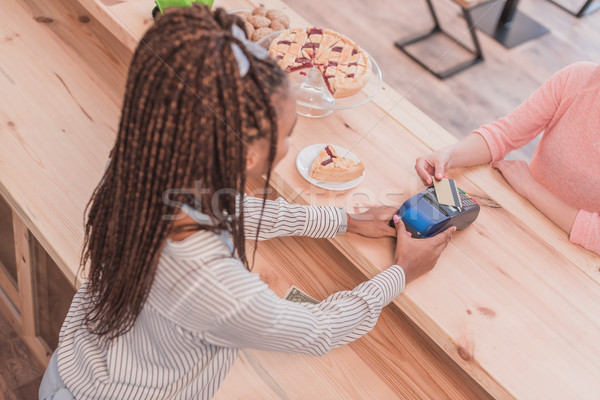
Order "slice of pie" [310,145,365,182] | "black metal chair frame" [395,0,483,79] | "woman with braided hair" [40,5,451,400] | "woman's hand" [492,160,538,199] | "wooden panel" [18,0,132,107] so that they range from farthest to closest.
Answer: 1. "black metal chair frame" [395,0,483,79]
2. "wooden panel" [18,0,132,107]
3. "woman's hand" [492,160,538,199]
4. "slice of pie" [310,145,365,182]
5. "woman with braided hair" [40,5,451,400]

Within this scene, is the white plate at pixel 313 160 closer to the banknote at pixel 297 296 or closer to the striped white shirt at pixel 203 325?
the striped white shirt at pixel 203 325

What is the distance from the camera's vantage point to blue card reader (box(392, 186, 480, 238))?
127 centimetres

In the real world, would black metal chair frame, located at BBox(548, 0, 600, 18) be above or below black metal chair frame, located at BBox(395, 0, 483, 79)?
above

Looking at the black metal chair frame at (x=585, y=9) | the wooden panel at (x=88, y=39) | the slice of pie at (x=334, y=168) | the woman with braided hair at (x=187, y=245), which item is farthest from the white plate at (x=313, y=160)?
the black metal chair frame at (x=585, y=9)


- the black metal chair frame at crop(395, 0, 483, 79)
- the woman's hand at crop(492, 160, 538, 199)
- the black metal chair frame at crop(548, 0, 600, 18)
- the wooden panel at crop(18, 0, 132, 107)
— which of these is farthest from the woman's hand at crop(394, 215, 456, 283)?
the black metal chair frame at crop(548, 0, 600, 18)

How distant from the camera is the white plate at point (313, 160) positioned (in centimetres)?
140

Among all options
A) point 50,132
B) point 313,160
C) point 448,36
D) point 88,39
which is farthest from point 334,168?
point 448,36

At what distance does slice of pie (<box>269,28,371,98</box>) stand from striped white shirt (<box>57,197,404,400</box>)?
0.41 meters

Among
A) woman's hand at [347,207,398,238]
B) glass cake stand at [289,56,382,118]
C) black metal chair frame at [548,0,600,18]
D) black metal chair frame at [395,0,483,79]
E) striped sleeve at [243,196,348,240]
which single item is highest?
glass cake stand at [289,56,382,118]

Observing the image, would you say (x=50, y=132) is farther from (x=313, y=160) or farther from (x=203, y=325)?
(x=203, y=325)

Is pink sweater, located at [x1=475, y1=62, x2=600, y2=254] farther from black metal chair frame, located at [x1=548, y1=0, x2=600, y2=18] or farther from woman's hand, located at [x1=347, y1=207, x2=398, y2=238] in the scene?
black metal chair frame, located at [x1=548, y1=0, x2=600, y2=18]

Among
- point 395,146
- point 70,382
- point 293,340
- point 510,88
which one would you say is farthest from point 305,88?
point 510,88

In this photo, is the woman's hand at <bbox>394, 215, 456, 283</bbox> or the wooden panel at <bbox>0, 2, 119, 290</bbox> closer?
the woman's hand at <bbox>394, 215, 456, 283</bbox>

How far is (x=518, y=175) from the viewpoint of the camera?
1.53 metres
